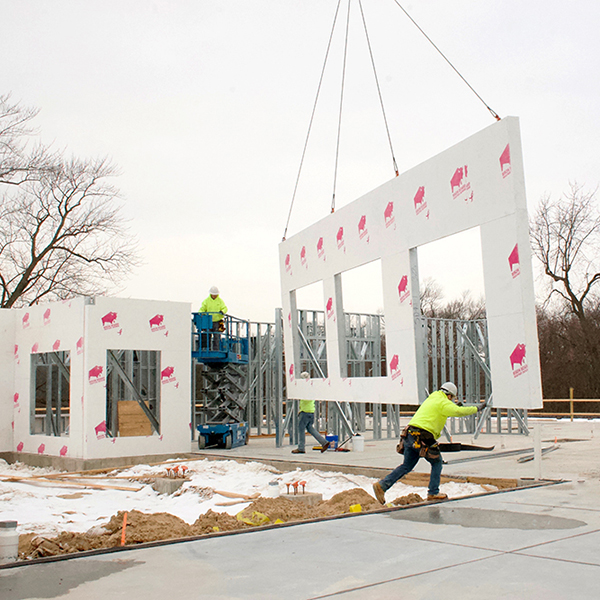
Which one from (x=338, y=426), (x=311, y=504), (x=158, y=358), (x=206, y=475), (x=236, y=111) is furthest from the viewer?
(x=338, y=426)

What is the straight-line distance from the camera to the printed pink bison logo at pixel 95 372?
14.9 metres

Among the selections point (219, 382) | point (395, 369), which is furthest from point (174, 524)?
point (219, 382)

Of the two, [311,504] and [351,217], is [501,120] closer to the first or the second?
[351,217]

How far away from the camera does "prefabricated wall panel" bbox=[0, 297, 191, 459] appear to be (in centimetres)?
1499

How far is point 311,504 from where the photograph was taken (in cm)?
950

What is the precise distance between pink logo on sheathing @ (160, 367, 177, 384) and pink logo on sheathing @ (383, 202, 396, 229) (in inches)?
252

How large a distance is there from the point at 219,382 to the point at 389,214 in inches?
267

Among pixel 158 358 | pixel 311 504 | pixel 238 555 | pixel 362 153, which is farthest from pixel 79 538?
pixel 362 153

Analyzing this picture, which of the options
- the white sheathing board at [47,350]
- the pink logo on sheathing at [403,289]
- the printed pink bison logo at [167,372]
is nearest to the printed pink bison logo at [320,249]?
the pink logo on sheathing at [403,289]

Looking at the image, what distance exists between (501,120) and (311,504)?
612 cm

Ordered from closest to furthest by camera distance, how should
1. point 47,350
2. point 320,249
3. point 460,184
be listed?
point 460,184 < point 320,249 < point 47,350

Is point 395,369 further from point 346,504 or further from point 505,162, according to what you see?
point 346,504

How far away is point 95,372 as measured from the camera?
15.0 metres

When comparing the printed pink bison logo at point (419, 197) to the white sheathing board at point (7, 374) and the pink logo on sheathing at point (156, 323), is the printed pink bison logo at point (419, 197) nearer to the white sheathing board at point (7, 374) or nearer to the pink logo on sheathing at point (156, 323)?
the pink logo on sheathing at point (156, 323)
